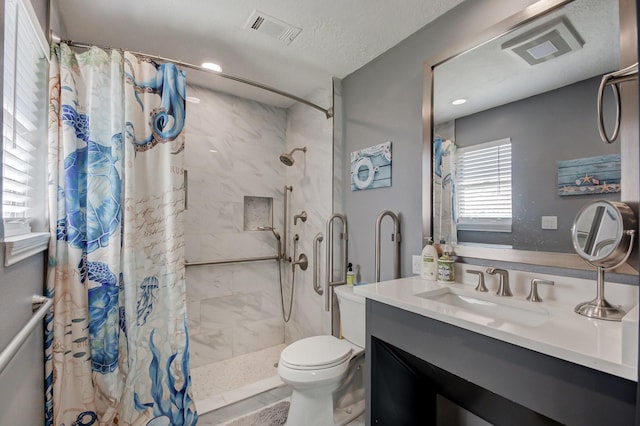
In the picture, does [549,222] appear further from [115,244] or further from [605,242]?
[115,244]

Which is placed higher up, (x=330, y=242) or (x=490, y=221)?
(x=490, y=221)

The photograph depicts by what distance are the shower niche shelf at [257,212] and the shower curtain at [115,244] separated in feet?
3.51

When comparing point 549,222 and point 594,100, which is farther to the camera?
point 549,222

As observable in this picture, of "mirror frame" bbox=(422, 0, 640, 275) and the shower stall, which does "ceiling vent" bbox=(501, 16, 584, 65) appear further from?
the shower stall

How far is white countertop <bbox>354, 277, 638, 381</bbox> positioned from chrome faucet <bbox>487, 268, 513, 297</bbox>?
31mm

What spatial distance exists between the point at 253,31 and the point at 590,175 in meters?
1.83

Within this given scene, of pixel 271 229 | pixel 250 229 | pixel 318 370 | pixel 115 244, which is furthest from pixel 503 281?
pixel 250 229

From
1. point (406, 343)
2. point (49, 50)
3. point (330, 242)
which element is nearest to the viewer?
point (406, 343)

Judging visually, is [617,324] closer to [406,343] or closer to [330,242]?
[406,343]

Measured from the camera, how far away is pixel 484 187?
4.77ft

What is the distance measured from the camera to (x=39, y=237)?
118cm

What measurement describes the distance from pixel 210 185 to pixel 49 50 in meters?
1.34

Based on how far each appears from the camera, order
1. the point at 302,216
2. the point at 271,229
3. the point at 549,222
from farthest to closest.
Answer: the point at 271,229
the point at 302,216
the point at 549,222

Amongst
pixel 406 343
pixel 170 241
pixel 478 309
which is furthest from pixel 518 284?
pixel 170 241
